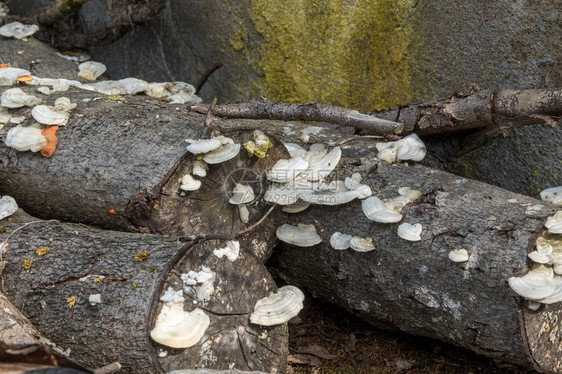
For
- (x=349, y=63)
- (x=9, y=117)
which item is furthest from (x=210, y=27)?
(x=9, y=117)

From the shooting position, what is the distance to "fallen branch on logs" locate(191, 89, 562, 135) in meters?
3.85

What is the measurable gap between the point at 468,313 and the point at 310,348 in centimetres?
120

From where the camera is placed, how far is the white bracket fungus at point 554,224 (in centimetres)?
304

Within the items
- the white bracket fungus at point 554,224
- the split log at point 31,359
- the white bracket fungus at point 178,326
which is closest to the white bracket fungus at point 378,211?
the white bracket fungus at point 554,224

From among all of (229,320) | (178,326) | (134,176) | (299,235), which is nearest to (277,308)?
(229,320)

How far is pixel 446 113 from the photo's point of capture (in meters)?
4.13

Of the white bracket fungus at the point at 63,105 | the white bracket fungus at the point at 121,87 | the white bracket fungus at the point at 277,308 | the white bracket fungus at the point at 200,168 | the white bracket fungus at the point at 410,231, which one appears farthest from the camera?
the white bracket fungus at the point at 121,87

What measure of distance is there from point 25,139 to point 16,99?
52cm

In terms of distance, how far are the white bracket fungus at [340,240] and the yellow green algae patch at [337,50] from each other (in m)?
1.97

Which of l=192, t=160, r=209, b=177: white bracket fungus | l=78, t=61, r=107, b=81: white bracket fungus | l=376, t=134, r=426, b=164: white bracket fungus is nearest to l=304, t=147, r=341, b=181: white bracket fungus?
l=376, t=134, r=426, b=164: white bracket fungus

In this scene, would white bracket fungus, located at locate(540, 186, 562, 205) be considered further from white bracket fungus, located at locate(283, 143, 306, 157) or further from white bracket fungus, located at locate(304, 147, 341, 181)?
white bracket fungus, located at locate(283, 143, 306, 157)

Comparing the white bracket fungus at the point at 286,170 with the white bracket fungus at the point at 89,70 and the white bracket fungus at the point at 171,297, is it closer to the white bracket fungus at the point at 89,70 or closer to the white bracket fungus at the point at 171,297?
the white bracket fungus at the point at 171,297

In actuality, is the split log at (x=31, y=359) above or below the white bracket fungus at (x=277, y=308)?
above

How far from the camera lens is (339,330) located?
414cm
